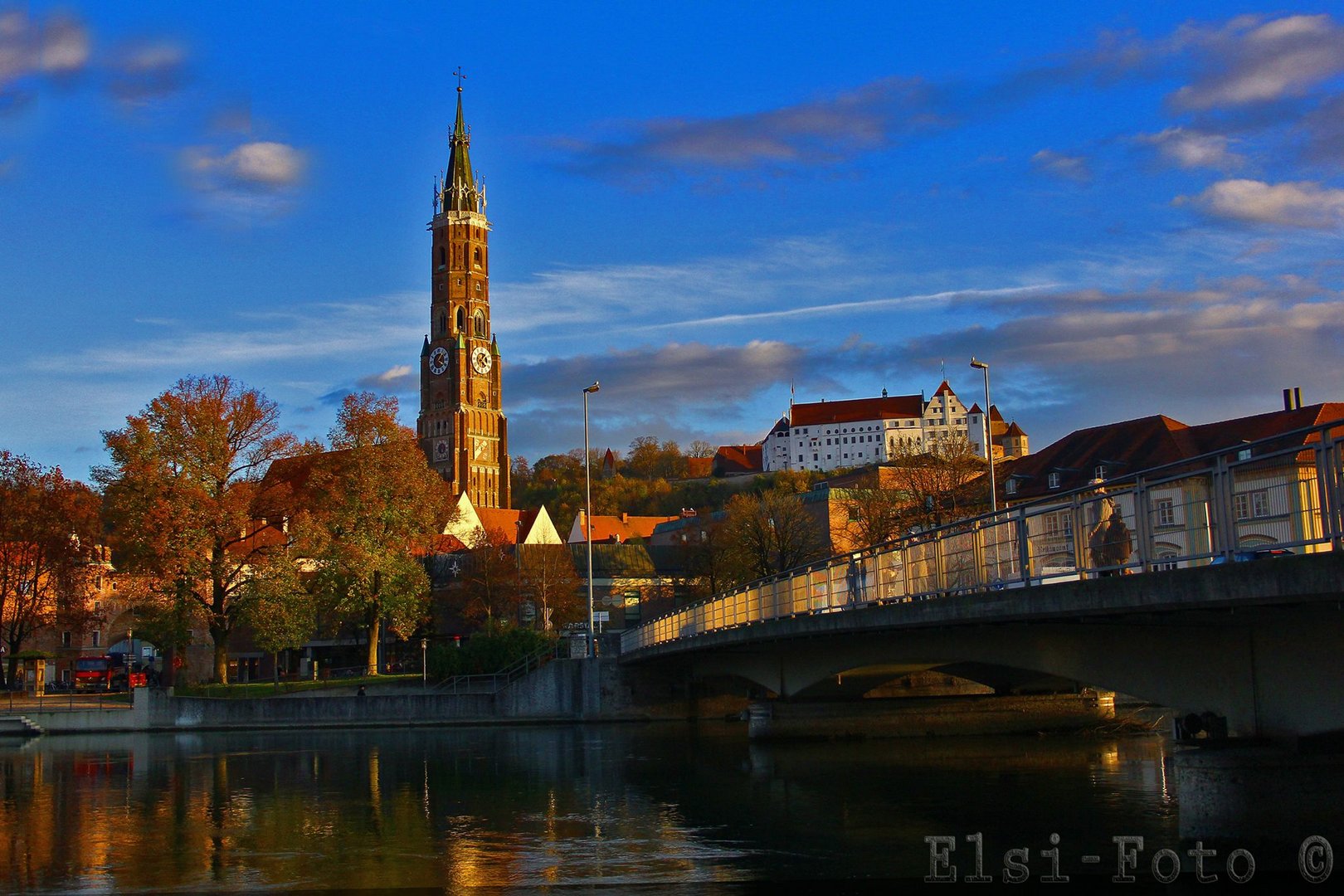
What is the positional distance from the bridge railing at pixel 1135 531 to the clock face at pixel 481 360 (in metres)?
145

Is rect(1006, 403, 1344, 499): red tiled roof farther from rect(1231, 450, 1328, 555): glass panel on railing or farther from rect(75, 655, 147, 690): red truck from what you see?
rect(1231, 450, 1328, 555): glass panel on railing

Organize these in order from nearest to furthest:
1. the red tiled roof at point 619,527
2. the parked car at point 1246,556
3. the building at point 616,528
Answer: the parked car at point 1246,556 → the building at point 616,528 → the red tiled roof at point 619,527

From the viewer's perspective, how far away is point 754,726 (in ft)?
136

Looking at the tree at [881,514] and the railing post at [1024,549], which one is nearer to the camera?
the railing post at [1024,549]

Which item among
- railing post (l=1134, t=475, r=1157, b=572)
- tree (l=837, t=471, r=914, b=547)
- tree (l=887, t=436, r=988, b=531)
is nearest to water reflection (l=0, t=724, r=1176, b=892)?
railing post (l=1134, t=475, r=1157, b=572)

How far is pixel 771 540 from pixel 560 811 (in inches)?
2042

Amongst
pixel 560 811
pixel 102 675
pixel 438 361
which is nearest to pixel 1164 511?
pixel 560 811

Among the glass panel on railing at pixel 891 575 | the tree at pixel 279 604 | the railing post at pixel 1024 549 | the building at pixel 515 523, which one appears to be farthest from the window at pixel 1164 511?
the building at pixel 515 523

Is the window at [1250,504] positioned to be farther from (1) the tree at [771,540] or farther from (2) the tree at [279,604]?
(1) the tree at [771,540]

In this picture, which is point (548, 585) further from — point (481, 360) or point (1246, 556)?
point (481, 360)

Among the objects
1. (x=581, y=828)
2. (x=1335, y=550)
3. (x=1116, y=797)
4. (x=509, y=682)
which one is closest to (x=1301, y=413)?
(x=509, y=682)

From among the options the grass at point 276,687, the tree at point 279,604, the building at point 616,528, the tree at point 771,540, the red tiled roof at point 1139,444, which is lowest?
the grass at point 276,687

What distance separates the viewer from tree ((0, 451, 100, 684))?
69.6 m

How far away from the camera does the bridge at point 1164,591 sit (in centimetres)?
1402
